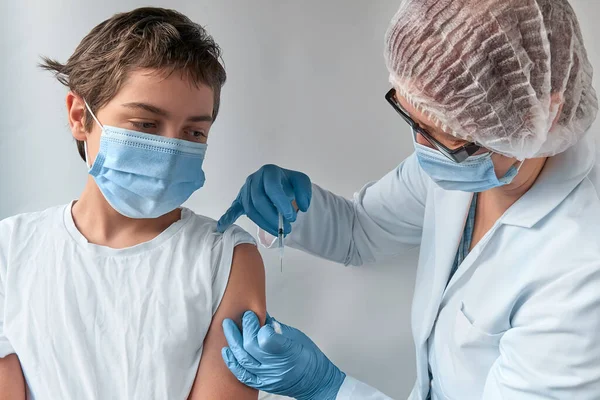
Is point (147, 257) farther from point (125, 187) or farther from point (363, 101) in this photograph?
point (363, 101)

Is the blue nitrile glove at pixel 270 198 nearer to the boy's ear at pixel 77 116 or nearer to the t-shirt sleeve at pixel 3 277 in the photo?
the boy's ear at pixel 77 116

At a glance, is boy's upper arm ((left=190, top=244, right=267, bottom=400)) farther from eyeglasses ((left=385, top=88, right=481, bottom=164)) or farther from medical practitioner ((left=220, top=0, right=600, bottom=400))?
eyeglasses ((left=385, top=88, right=481, bottom=164))

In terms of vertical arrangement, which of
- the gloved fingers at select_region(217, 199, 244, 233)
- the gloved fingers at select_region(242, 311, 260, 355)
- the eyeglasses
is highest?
the eyeglasses

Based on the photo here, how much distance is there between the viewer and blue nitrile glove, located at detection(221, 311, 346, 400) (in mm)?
1330

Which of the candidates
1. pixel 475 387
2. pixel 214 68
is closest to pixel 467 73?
pixel 214 68

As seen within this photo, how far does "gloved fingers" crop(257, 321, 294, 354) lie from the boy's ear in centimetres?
61

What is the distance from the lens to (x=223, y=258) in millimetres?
1407

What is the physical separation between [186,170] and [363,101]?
794 millimetres

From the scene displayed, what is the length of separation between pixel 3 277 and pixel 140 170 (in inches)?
16.7

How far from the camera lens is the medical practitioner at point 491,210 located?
3.58ft

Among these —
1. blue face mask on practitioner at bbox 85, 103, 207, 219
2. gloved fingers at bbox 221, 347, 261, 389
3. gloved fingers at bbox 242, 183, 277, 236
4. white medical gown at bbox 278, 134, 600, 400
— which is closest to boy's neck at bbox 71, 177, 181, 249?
blue face mask on practitioner at bbox 85, 103, 207, 219

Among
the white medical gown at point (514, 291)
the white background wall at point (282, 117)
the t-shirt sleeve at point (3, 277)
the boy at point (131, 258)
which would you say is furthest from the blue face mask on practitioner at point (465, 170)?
the t-shirt sleeve at point (3, 277)

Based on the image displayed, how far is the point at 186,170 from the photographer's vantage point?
4.40 ft

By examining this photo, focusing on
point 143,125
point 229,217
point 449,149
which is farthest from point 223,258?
point 449,149
